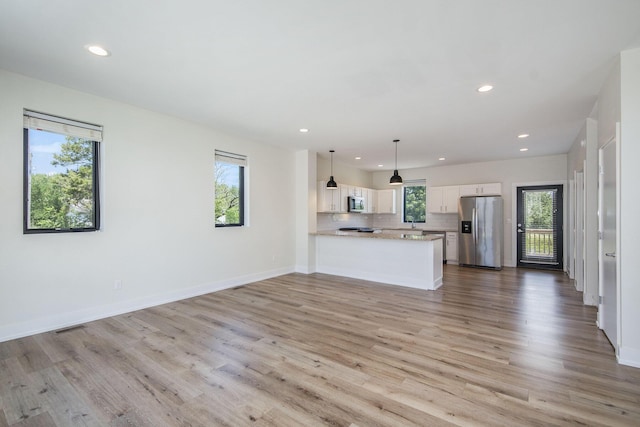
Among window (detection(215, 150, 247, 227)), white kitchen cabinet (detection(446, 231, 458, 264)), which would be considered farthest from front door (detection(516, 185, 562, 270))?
window (detection(215, 150, 247, 227))

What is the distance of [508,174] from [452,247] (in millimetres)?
2276

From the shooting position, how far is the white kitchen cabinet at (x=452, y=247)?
7898 millimetres

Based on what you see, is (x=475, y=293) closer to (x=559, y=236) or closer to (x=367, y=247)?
(x=367, y=247)

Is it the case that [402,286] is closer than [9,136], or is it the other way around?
[9,136]

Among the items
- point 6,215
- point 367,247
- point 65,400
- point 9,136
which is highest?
point 9,136

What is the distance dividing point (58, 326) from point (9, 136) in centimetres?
211

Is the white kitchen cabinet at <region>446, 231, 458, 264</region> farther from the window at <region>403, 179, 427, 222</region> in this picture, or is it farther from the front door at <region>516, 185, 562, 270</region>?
the front door at <region>516, 185, 562, 270</region>

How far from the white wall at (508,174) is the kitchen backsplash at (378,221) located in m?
1.02

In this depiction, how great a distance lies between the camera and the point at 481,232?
7.30m

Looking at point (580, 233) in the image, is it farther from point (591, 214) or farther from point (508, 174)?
point (508, 174)

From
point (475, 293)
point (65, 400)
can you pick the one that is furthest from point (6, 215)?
point (475, 293)

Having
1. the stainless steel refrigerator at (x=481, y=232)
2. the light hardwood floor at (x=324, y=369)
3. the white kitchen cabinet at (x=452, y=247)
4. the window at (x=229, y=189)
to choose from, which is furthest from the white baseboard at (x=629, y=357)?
the white kitchen cabinet at (x=452, y=247)

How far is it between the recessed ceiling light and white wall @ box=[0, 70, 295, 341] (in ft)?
4.00

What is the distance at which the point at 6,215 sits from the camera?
3.08 meters
